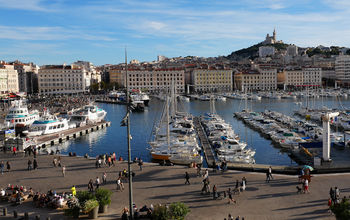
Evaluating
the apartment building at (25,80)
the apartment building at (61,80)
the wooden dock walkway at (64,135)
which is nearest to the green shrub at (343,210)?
the wooden dock walkway at (64,135)

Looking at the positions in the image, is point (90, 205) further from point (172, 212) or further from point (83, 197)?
point (172, 212)

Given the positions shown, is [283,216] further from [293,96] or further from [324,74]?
[324,74]

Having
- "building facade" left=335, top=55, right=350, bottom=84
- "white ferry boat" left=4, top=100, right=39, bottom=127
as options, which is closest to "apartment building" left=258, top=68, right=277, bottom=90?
"building facade" left=335, top=55, right=350, bottom=84

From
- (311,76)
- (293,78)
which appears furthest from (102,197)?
(311,76)

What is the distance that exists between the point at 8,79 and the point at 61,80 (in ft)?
42.5

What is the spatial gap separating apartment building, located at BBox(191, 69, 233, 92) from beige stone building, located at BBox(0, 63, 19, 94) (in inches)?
1728

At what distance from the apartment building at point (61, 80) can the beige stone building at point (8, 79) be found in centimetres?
625

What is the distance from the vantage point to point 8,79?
7844cm

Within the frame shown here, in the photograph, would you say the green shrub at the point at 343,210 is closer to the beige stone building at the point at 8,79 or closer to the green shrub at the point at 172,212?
the green shrub at the point at 172,212

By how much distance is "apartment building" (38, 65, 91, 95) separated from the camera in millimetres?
87000

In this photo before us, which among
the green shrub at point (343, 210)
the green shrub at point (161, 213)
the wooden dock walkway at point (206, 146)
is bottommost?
the wooden dock walkway at point (206, 146)

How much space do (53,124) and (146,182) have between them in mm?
19175

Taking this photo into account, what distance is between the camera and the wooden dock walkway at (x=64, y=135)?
26.7m

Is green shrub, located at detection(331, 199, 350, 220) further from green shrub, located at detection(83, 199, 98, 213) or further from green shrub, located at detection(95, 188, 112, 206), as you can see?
green shrub, located at detection(83, 199, 98, 213)
